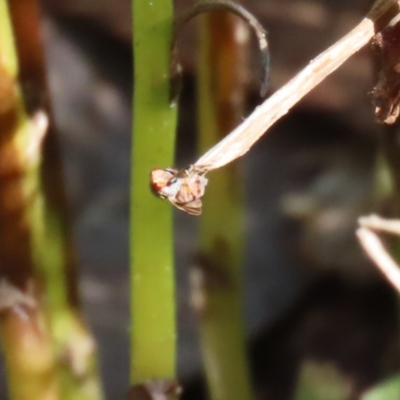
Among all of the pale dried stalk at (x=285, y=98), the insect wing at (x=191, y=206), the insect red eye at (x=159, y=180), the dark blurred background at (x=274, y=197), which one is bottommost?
the insect wing at (x=191, y=206)

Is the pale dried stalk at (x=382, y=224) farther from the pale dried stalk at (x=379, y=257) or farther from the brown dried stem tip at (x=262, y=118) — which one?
the brown dried stem tip at (x=262, y=118)

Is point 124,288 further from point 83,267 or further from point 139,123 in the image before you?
point 139,123

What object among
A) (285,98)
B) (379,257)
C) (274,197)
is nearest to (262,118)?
(285,98)

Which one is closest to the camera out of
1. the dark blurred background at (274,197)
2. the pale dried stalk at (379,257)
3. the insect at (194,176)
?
the insect at (194,176)

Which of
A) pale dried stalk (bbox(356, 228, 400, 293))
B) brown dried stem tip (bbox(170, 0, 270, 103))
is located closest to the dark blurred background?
pale dried stalk (bbox(356, 228, 400, 293))

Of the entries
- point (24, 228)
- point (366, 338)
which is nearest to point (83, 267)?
point (366, 338)

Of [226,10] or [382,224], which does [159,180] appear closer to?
[226,10]

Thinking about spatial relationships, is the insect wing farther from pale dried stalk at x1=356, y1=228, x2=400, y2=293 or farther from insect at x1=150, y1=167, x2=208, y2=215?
pale dried stalk at x1=356, y1=228, x2=400, y2=293

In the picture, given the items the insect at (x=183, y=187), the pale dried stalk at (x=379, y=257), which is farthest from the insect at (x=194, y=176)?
the pale dried stalk at (x=379, y=257)
